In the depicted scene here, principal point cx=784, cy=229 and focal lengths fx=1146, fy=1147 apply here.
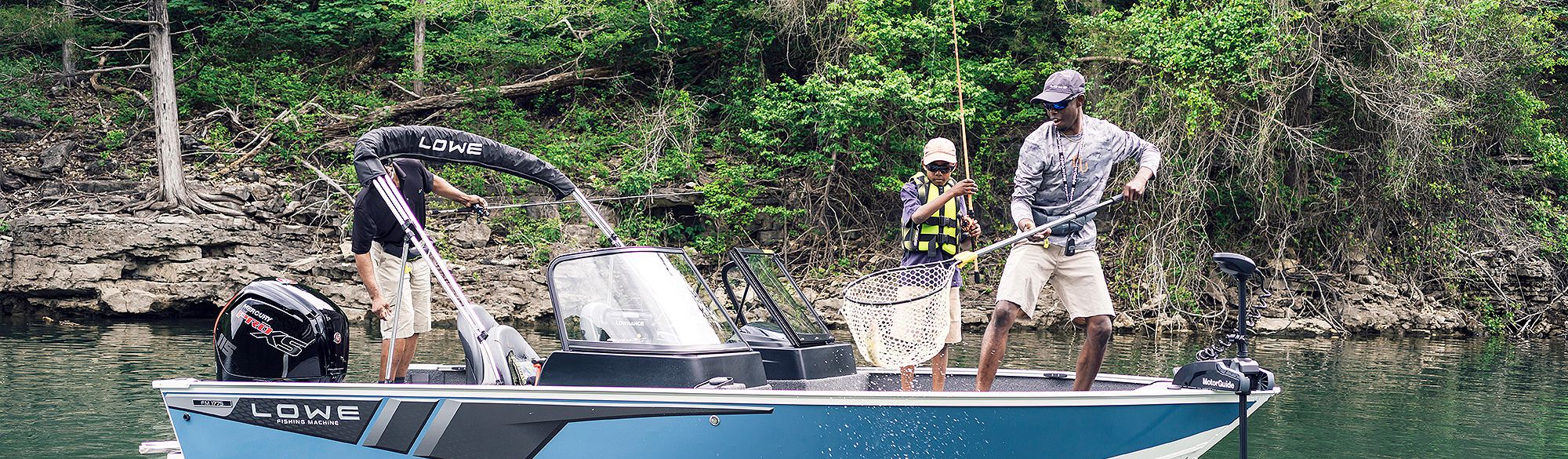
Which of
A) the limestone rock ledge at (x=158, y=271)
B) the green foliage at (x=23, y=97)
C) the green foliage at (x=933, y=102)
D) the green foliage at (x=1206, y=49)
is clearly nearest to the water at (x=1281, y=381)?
the limestone rock ledge at (x=158, y=271)

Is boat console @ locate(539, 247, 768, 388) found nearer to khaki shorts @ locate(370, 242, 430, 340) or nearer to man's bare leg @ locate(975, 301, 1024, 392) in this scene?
man's bare leg @ locate(975, 301, 1024, 392)

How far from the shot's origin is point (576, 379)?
4613 millimetres

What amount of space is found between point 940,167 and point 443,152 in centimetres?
247

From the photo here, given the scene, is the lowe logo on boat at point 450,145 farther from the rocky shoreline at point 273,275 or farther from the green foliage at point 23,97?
the green foliage at point 23,97

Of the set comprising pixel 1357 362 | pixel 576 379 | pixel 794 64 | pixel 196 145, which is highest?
pixel 794 64

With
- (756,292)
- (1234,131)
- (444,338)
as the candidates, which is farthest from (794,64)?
(756,292)

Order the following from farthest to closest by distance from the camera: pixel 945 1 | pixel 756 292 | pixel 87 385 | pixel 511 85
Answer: pixel 511 85, pixel 945 1, pixel 87 385, pixel 756 292

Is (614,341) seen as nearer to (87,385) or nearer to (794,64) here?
(87,385)

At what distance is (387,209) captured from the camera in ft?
18.9

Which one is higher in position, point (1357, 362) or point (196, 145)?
point (196, 145)

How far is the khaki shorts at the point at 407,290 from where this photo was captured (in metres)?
Answer: 5.83

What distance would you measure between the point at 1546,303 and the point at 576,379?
1435 cm

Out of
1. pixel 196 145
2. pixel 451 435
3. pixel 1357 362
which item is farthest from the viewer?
pixel 196 145

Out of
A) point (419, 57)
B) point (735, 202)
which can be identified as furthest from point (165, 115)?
point (735, 202)
